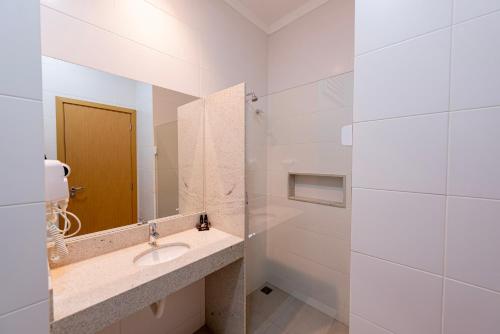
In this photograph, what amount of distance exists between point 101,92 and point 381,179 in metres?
1.50

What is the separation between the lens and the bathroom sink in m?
1.24

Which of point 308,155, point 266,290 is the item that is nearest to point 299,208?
point 308,155

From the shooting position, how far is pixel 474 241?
605 mm

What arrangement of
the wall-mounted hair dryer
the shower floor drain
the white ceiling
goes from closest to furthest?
1. the wall-mounted hair dryer
2. the white ceiling
3. the shower floor drain

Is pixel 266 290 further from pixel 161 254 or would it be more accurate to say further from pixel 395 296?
pixel 395 296

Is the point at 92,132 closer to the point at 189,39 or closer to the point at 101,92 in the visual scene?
the point at 101,92

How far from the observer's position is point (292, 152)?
185cm

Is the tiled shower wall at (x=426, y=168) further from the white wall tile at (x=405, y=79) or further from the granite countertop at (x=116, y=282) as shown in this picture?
the granite countertop at (x=116, y=282)

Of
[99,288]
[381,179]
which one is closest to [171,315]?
[99,288]

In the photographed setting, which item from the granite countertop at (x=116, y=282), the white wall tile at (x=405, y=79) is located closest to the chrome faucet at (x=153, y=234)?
the granite countertop at (x=116, y=282)

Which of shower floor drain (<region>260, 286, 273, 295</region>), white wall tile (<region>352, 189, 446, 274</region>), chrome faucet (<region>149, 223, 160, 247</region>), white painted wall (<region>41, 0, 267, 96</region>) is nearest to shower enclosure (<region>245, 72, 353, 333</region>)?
shower floor drain (<region>260, 286, 273, 295</region>)

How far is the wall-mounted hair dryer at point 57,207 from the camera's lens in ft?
2.93

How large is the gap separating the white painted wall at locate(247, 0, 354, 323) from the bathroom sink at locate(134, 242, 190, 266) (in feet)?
1.97

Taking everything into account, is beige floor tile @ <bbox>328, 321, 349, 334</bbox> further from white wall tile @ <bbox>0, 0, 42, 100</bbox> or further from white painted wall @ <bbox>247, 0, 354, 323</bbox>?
white wall tile @ <bbox>0, 0, 42, 100</bbox>
